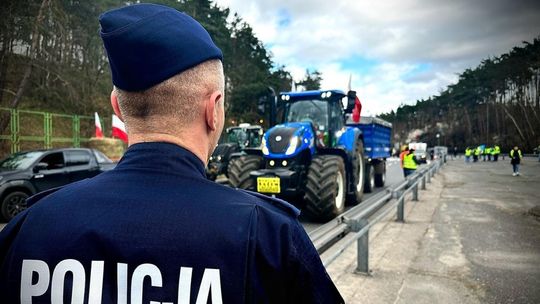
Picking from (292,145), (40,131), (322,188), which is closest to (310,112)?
(292,145)

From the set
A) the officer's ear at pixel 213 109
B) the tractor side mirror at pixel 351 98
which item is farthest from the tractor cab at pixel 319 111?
the officer's ear at pixel 213 109

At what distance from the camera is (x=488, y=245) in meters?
5.79

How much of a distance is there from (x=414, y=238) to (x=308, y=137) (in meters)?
2.93

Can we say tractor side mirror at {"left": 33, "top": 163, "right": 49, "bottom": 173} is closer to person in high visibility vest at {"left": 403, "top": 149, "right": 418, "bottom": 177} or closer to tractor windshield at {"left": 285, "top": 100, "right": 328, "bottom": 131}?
tractor windshield at {"left": 285, "top": 100, "right": 328, "bottom": 131}

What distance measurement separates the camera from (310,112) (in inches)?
351

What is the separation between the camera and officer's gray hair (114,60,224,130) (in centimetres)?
109

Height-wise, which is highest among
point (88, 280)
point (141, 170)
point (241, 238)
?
point (141, 170)

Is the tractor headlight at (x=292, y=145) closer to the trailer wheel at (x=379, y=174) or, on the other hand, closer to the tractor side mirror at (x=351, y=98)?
the tractor side mirror at (x=351, y=98)

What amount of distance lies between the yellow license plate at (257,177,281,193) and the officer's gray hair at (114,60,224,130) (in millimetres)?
5696

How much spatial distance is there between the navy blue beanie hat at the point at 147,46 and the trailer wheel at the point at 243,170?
637 centimetres

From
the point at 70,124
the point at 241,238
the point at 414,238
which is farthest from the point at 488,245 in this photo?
the point at 70,124

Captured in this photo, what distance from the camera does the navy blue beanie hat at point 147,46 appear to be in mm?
1063

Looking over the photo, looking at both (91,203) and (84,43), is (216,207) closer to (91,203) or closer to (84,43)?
(91,203)

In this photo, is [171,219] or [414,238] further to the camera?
[414,238]
